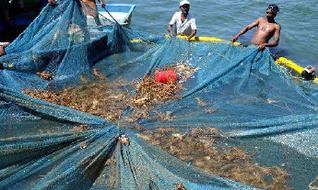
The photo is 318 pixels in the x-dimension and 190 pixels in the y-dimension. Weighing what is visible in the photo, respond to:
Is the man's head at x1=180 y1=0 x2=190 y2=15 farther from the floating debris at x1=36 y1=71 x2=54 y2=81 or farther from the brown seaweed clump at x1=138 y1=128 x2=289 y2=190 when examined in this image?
the brown seaweed clump at x1=138 y1=128 x2=289 y2=190

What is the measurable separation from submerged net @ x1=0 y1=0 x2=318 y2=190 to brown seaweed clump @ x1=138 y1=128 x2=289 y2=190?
0.01 meters

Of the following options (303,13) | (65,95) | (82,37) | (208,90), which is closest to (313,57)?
(303,13)

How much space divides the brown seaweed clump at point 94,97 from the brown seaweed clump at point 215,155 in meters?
0.79

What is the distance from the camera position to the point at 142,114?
17.7 feet

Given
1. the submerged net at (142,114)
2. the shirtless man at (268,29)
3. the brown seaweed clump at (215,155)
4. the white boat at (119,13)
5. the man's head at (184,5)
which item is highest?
the man's head at (184,5)

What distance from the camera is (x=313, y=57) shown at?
1007 cm

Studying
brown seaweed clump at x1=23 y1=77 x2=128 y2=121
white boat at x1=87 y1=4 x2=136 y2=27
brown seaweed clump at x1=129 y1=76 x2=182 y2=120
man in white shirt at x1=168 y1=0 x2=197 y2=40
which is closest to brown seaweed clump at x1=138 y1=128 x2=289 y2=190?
brown seaweed clump at x1=129 y1=76 x2=182 y2=120

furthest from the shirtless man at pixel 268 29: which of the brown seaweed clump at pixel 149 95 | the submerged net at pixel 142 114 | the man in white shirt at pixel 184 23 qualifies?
the brown seaweed clump at pixel 149 95

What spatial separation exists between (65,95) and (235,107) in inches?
98.0

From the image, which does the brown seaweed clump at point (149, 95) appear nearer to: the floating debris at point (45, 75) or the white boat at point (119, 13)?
the floating debris at point (45, 75)

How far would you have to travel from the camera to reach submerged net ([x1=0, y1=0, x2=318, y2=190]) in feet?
13.7

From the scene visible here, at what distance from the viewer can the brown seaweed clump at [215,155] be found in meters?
4.50

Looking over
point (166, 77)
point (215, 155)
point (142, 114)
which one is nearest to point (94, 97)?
point (142, 114)

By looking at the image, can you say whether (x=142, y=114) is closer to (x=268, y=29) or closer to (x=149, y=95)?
(x=149, y=95)
